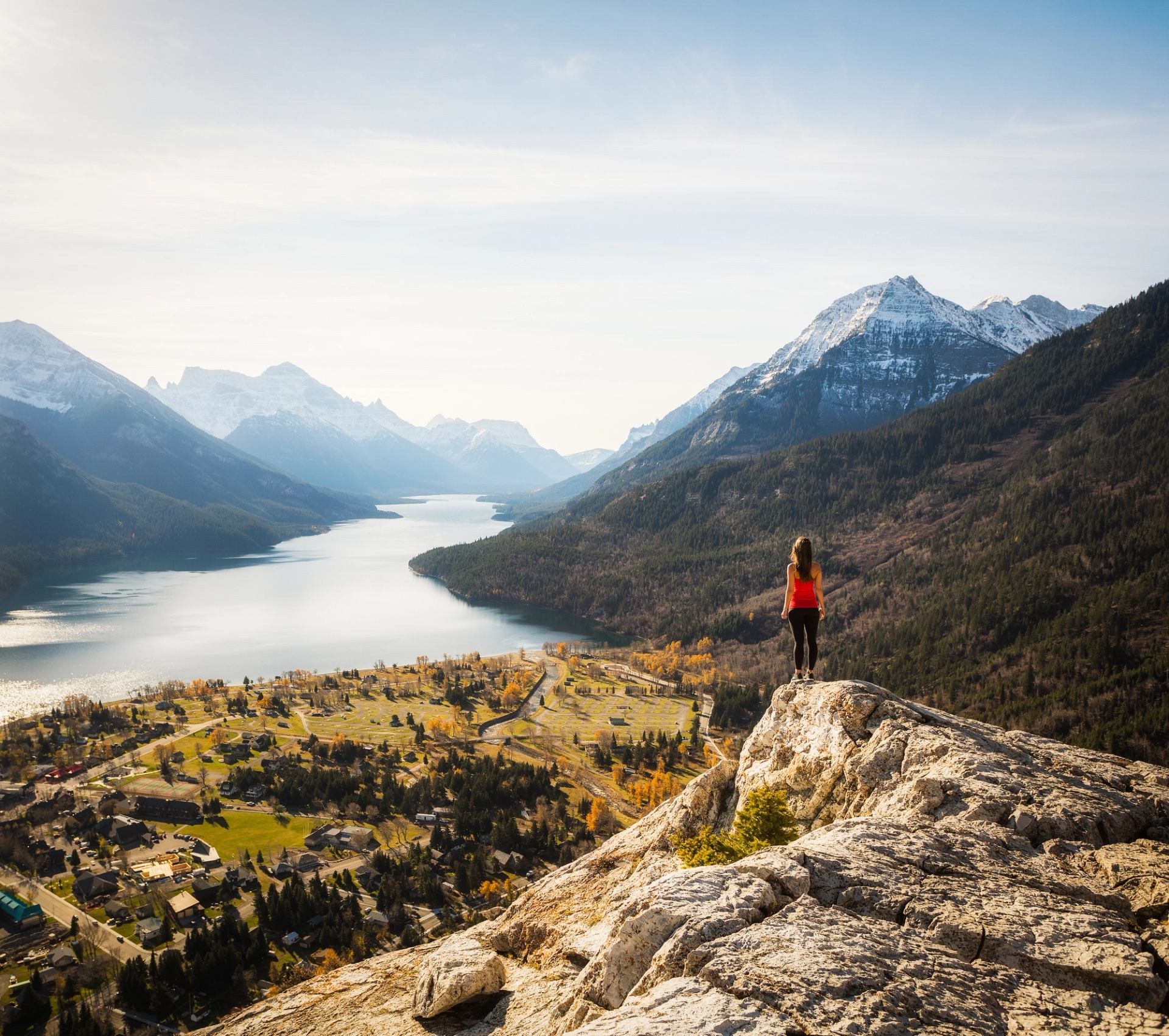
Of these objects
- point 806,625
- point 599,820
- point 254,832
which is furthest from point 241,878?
point 806,625

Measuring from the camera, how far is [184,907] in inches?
2351

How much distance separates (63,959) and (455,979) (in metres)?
61.5

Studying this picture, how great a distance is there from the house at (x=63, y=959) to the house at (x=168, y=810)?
26557 mm

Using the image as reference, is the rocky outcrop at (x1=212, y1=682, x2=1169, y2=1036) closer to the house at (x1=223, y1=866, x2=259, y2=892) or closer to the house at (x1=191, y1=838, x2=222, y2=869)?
the house at (x1=223, y1=866, x2=259, y2=892)

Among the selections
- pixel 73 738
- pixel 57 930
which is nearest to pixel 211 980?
pixel 57 930

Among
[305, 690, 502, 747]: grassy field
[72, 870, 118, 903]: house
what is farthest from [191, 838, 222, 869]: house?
[305, 690, 502, 747]: grassy field

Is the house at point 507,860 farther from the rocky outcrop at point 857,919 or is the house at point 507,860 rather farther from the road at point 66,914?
the rocky outcrop at point 857,919

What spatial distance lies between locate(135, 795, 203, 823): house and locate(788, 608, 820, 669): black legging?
8785cm

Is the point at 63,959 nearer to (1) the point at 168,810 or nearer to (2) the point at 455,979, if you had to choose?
(1) the point at 168,810

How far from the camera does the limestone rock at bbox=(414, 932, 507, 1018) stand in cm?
1217

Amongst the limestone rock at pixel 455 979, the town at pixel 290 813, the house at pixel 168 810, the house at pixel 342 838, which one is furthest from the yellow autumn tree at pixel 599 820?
the limestone rock at pixel 455 979

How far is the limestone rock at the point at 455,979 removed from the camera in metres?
12.2

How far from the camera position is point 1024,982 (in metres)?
7.52

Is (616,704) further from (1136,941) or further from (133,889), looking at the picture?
(1136,941)
